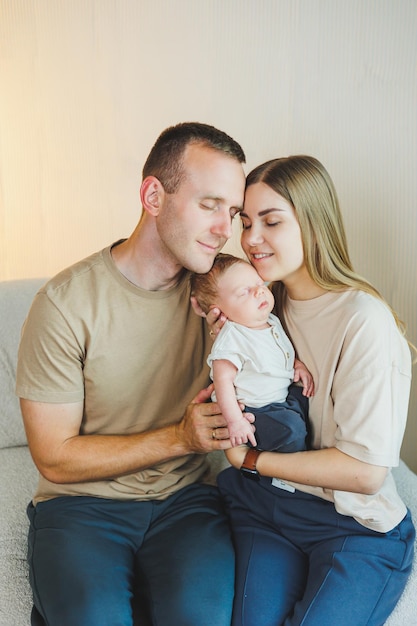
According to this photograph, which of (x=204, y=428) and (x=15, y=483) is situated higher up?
(x=204, y=428)

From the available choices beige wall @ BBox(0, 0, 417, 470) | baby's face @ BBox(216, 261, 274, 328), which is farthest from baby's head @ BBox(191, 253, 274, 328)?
beige wall @ BBox(0, 0, 417, 470)

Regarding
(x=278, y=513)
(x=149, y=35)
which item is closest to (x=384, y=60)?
(x=149, y=35)

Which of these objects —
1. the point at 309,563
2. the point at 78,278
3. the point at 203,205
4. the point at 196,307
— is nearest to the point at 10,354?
the point at 78,278

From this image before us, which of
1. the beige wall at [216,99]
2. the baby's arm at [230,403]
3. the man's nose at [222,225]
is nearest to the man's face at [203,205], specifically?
the man's nose at [222,225]

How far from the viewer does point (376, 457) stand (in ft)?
4.90

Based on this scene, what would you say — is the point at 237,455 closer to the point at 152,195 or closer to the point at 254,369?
the point at 254,369

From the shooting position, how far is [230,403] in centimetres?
157

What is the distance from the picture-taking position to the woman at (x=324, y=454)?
4.87 feet

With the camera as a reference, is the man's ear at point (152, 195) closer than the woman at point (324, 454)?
No

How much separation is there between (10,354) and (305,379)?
100 centimetres

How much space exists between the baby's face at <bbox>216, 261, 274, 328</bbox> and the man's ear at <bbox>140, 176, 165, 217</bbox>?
0.27m

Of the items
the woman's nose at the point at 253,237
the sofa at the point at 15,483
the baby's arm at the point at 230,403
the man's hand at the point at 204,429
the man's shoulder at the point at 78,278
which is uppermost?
the woman's nose at the point at 253,237

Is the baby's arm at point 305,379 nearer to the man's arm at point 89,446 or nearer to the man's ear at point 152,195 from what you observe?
the man's arm at point 89,446

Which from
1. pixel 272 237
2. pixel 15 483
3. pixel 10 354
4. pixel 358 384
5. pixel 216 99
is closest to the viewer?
pixel 358 384
